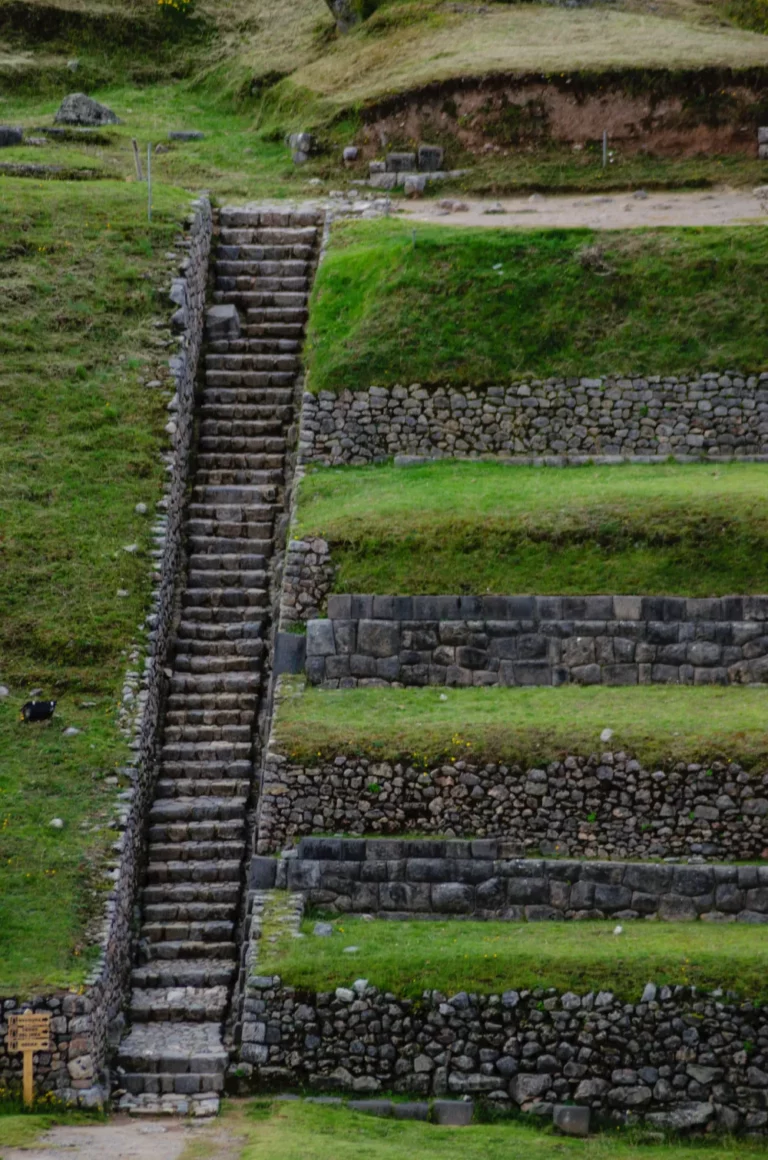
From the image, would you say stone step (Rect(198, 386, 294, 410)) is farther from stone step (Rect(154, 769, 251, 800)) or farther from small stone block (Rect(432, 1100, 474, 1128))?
small stone block (Rect(432, 1100, 474, 1128))

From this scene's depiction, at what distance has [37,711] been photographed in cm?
2567

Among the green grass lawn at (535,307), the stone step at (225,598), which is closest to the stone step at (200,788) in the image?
the stone step at (225,598)

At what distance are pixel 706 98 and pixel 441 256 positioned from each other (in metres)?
10.5

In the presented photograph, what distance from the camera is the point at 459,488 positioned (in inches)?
1175

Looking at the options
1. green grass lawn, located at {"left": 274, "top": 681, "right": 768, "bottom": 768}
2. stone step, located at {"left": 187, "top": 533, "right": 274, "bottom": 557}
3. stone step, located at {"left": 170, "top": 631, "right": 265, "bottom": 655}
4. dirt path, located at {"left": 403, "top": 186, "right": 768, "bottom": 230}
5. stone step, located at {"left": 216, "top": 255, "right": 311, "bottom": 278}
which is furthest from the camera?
dirt path, located at {"left": 403, "top": 186, "right": 768, "bottom": 230}

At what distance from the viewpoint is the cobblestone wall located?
26.3 meters

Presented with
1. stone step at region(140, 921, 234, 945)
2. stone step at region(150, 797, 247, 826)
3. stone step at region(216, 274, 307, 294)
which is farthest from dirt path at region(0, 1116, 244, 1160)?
stone step at region(216, 274, 307, 294)

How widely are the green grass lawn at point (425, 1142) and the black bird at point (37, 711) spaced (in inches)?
271

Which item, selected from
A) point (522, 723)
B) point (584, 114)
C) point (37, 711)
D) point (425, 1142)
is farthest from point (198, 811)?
point (584, 114)

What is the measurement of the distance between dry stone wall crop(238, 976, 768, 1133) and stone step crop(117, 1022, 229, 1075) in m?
0.43

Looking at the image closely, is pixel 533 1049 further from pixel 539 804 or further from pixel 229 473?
pixel 229 473

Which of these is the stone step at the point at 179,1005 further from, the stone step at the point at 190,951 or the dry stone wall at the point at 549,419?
the dry stone wall at the point at 549,419

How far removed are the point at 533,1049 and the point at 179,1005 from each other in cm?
468

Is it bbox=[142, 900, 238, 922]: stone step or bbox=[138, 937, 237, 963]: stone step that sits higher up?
bbox=[142, 900, 238, 922]: stone step
